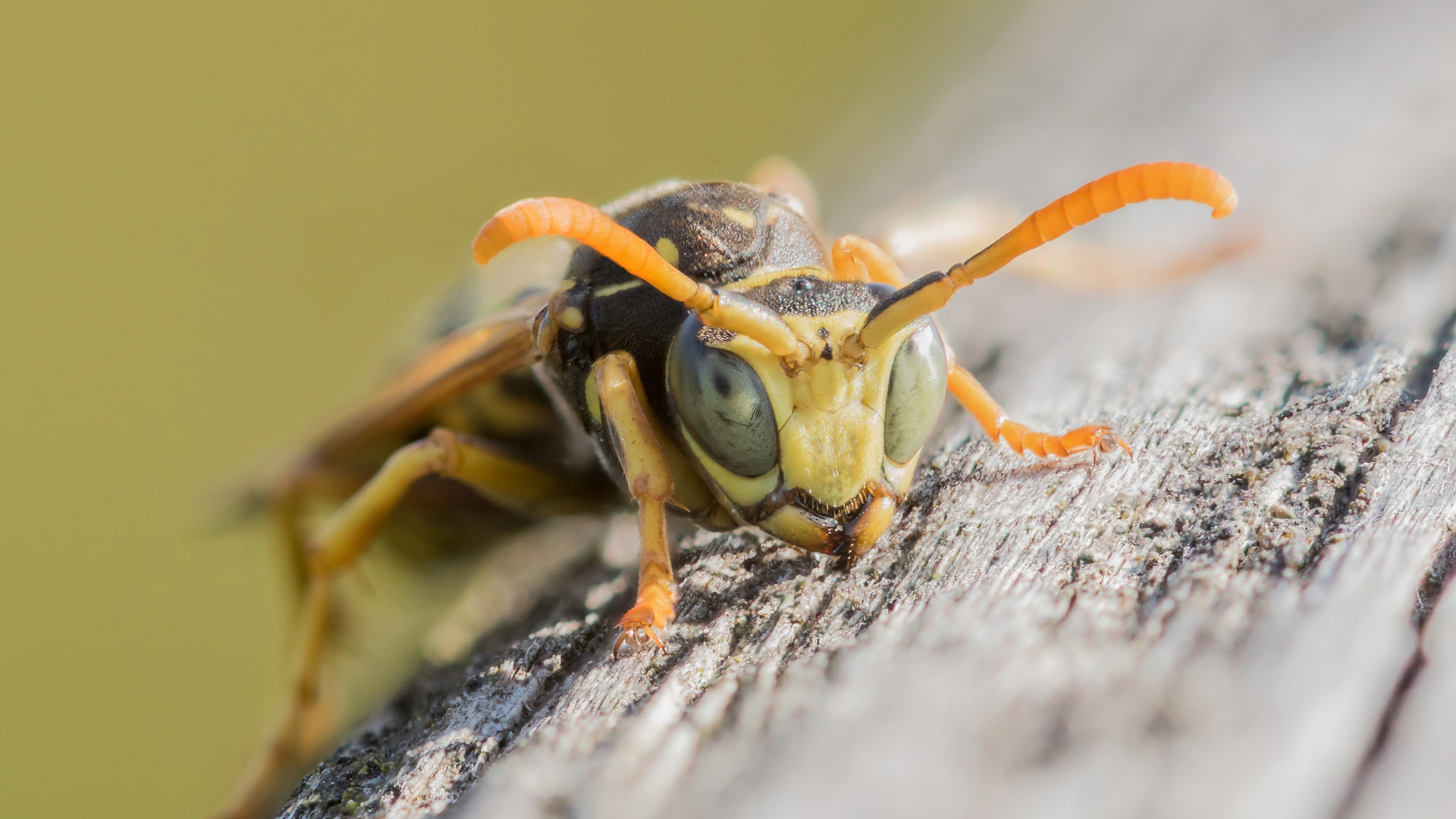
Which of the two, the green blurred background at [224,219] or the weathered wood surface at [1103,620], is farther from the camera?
the green blurred background at [224,219]

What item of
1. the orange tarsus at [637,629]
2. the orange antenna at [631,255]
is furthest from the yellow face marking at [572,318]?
the orange tarsus at [637,629]

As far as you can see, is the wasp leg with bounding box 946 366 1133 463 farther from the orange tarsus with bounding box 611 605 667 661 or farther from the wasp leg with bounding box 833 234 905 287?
the orange tarsus with bounding box 611 605 667 661

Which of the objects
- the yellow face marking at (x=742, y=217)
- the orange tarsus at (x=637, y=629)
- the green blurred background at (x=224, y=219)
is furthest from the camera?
the green blurred background at (x=224, y=219)

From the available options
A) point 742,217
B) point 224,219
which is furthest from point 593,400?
point 224,219

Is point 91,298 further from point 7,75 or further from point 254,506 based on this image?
point 254,506

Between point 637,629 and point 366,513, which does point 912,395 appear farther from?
point 366,513

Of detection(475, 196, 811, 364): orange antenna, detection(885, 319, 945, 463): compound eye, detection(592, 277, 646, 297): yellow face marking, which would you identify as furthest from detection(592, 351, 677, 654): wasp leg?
detection(885, 319, 945, 463): compound eye

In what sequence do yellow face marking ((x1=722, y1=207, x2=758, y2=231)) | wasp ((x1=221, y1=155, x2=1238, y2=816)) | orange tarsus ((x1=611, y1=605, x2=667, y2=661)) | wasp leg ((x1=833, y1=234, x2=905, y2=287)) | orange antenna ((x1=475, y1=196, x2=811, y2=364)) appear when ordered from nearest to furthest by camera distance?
orange antenna ((x1=475, y1=196, x2=811, y2=364)) < orange tarsus ((x1=611, y1=605, x2=667, y2=661)) < wasp ((x1=221, y1=155, x2=1238, y2=816)) < wasp leg ((x1=833, y1=234, x2=905, y2=287)) < yellow face marking ((x1=722, y1=207, x2=758, y2=231))

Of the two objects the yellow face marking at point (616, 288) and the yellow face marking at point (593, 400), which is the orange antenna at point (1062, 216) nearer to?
the yellow face marking at point (616, 288)
